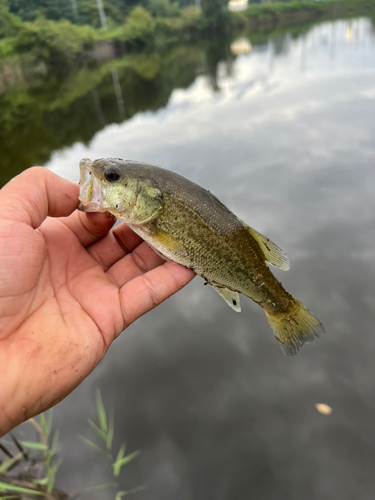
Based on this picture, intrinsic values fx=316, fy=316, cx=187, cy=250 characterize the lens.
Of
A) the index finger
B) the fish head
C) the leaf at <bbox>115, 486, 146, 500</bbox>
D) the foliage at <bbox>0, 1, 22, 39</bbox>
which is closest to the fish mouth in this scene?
the fish head

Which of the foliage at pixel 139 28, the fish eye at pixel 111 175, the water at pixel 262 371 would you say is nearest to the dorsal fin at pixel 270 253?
the fish eye at pixel 111 175

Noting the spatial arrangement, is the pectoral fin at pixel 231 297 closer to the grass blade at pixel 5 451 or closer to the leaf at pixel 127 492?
the leaf at pixel 127 492

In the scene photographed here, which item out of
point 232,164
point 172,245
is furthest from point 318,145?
point 172,245

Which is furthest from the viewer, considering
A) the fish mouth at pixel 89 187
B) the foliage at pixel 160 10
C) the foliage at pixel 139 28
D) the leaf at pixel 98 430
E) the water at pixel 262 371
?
the foliage at pixel 160 10

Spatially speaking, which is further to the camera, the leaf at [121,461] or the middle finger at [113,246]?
the leaf at [121,461]

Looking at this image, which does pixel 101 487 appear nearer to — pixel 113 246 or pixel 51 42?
pixel 113 246

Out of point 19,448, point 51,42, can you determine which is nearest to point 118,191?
point 19,448

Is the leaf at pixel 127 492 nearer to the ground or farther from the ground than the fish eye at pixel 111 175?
nearer to the ground
